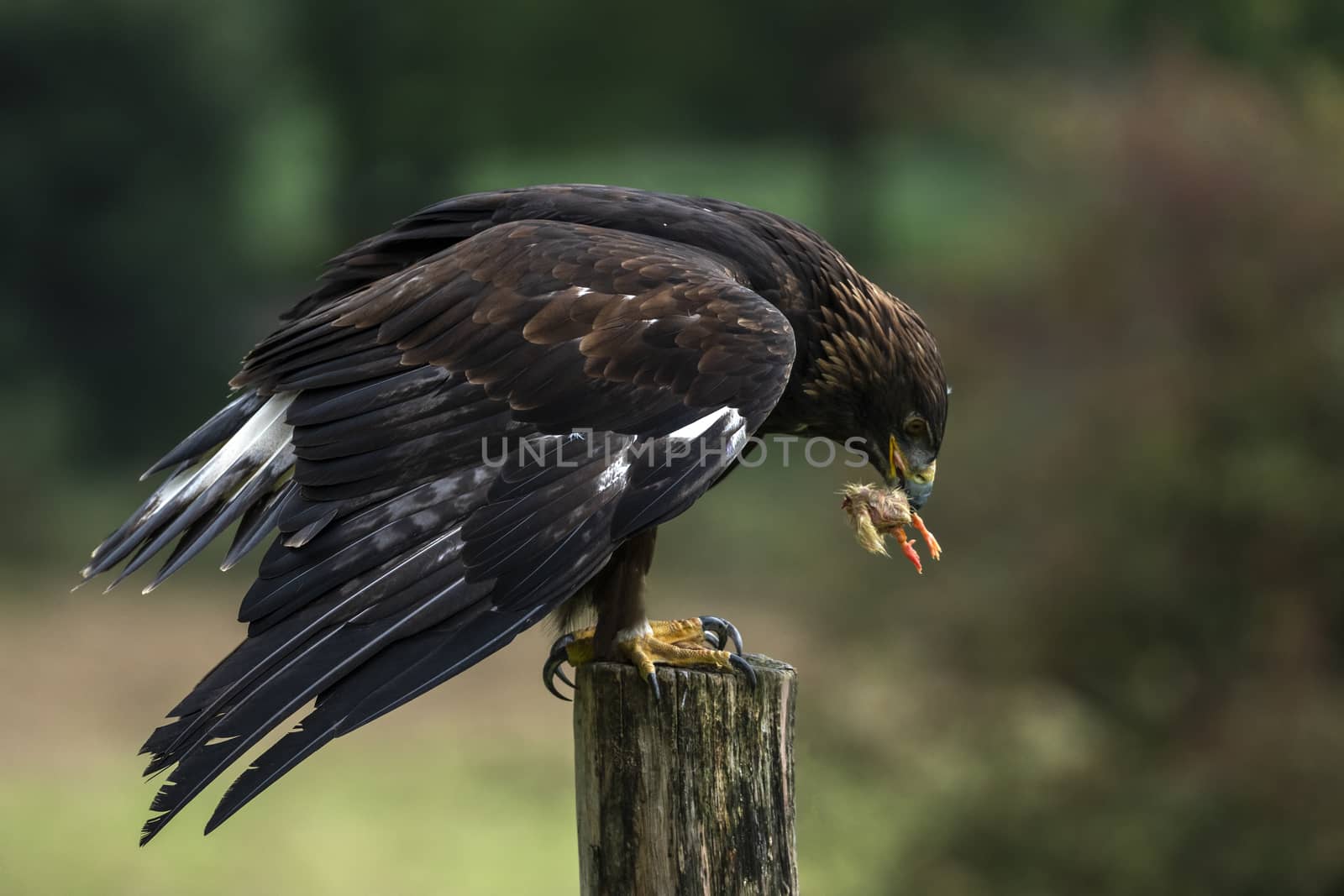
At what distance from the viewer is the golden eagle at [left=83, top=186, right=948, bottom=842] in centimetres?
287

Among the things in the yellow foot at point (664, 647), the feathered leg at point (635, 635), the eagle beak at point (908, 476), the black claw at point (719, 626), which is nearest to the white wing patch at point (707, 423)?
the feathered leg at point (635, 635)

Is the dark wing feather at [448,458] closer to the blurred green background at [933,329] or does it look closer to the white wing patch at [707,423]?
the white wing patch at [707,423]

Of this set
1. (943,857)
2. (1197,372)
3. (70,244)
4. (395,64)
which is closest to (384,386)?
(943,857)

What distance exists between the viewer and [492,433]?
3.19 metres

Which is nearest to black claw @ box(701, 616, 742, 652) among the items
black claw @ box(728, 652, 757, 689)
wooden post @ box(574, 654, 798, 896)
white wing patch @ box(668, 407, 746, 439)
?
black claw @ box(728, 652, 757, 689)

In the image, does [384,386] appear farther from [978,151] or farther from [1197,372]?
[978,151]

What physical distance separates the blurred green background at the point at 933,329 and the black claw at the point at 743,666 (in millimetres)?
3125

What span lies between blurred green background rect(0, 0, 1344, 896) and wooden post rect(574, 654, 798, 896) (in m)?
3.17

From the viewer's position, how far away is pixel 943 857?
6.30m

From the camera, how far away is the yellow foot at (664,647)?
10.7 ft

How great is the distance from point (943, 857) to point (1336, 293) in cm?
291

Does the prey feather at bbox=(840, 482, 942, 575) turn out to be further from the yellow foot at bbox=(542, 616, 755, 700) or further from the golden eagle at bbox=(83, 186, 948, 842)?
the yellow foot at bbox=(542, 616, 755, 700)

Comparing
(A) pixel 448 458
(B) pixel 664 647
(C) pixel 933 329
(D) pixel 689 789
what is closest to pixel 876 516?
(B) pixel 664 647

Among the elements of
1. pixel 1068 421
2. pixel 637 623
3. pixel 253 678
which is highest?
pixel 1068 421
